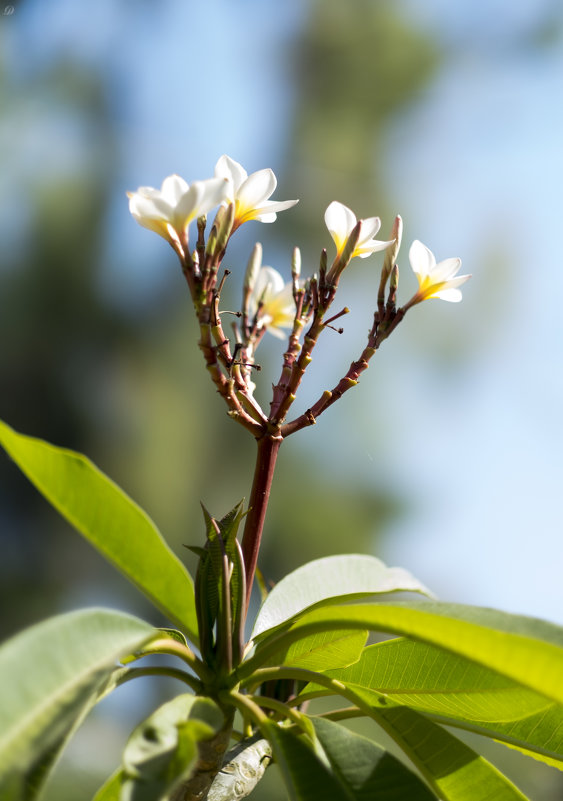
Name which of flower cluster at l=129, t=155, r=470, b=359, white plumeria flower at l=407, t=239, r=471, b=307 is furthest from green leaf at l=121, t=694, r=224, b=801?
white plumeria flower at l=407, t=239, r=471, b=307

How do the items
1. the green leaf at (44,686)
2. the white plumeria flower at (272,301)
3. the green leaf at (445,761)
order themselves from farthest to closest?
1. the white plumeria flower at (272,301)
2. the green leaf at (445,761)
3. the green leaf at (44,686)

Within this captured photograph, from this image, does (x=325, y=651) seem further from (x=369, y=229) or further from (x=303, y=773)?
(x=369, y=229)

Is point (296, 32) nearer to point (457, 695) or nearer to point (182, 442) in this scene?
point (182, 442)

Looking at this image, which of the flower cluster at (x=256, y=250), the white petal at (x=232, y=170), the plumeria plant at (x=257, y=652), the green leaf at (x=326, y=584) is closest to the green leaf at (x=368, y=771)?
the plumeria plant at (x=257, y=652)

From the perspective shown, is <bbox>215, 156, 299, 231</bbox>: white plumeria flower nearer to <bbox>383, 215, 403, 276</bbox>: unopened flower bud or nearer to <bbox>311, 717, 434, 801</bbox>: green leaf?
<bbox>383, 215, 403, 276</bbox>: unopened flower bud

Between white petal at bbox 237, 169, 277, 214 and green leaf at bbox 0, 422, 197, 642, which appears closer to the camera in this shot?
green leaf at bbox 0, 422, 197, 642

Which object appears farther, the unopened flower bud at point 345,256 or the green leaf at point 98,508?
the unopened flower bud at point 345,256

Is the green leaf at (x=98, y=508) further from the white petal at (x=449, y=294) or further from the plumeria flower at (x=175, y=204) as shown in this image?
the white petal at (x=449, y=294)

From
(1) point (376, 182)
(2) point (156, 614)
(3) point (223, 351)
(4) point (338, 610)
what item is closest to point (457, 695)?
(4) point (338, 610)
